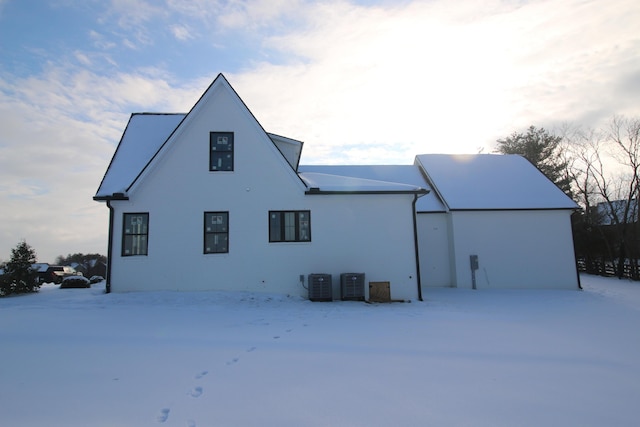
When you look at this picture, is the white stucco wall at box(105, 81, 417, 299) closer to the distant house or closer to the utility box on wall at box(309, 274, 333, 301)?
the distant house

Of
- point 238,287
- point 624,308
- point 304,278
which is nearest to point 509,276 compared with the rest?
point 624,308

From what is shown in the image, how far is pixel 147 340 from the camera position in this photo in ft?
21.7

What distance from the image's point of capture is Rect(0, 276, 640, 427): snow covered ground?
3861mm

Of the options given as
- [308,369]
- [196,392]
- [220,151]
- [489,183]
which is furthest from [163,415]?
[489,183]

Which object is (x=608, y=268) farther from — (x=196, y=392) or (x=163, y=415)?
(x=163, y=415)

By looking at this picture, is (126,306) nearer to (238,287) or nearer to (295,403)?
(238,287)

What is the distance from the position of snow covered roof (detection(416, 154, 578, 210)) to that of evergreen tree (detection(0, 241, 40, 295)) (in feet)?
60.4

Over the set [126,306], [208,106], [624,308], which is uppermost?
[208,106]

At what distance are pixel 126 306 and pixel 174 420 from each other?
814cm

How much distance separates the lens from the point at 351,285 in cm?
1288

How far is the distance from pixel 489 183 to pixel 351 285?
12347mm

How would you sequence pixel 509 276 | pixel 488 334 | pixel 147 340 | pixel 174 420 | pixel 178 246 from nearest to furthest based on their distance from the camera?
pixel 174 420 → pixel 147 340 → pixel 488 334 → pixel 178 246 → pixel 509 276

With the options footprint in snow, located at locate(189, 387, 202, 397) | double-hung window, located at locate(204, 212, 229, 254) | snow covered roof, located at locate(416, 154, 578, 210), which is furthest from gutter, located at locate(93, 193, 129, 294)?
snow covered roof, located at locate(416, 154, 578, 210)

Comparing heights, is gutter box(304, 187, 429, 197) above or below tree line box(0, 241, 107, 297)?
above
